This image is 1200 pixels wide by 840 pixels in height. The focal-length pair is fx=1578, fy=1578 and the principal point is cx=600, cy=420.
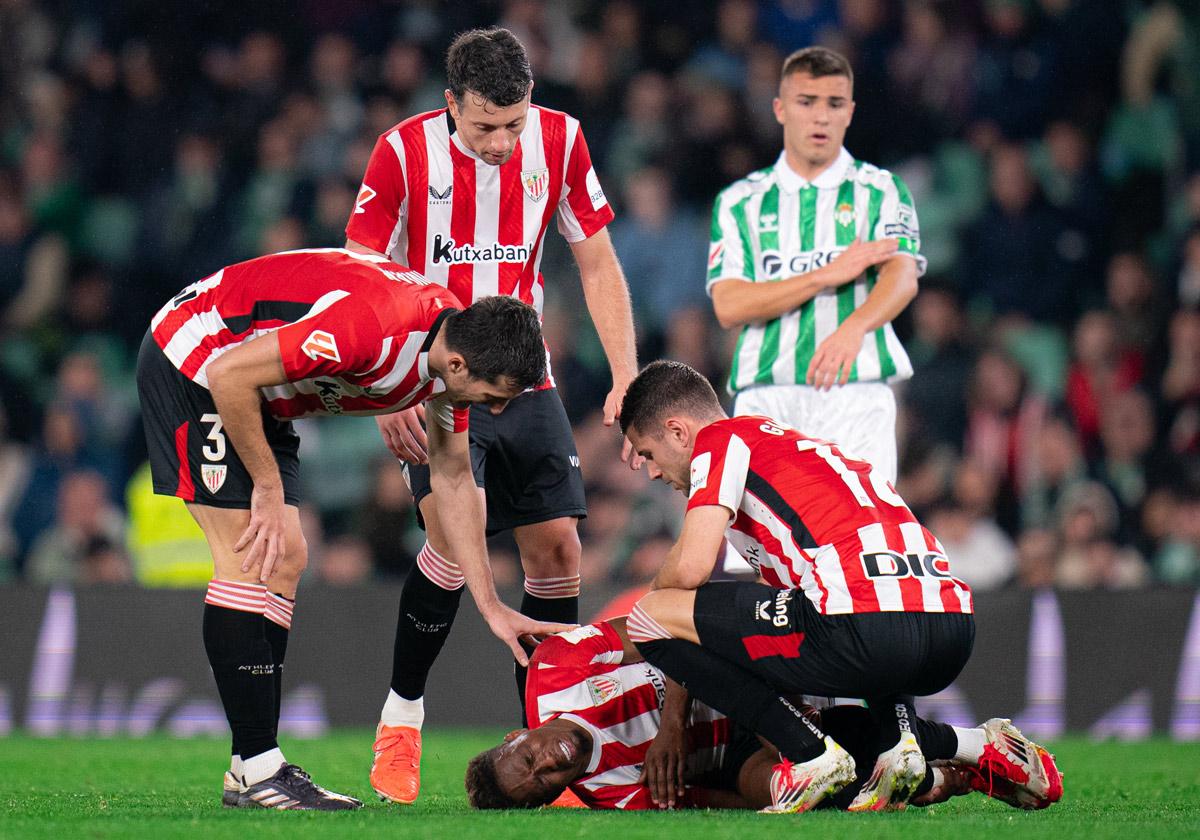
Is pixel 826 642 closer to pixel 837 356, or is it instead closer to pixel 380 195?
pixel 837 356

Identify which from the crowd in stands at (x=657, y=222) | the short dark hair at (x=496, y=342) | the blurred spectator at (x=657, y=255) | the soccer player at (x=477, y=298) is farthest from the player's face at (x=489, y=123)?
the blurred spectator at (x=657, y=255)

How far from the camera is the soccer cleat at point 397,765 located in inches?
207

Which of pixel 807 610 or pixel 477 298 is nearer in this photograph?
pixel 807 610

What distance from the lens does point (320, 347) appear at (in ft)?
14.7

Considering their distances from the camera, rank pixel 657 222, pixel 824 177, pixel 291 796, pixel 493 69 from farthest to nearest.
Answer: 1. pixel 657 222
2. pixel 824 177
3. pixel 493 69
4. pixel 291 796

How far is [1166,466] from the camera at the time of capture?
983 centimetres

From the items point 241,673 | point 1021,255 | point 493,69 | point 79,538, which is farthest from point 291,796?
point 1021,255

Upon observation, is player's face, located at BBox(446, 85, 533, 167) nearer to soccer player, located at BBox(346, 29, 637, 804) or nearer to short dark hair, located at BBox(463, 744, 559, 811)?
soccer player, located at BBox(346, 29, 637, 804)

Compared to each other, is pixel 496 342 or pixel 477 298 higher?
pixel 477 298

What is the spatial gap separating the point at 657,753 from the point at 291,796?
3.60ft

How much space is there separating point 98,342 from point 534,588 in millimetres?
6879

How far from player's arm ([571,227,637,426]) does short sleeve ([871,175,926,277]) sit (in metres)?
1.12

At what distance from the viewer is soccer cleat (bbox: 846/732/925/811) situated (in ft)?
15.0

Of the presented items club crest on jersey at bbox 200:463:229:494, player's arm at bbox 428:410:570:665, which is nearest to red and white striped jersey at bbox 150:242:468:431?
club crest on jersey at bbox 200:463:229:494
